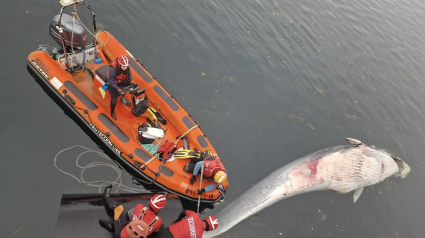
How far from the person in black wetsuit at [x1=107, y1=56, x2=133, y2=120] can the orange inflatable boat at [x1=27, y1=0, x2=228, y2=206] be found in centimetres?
23

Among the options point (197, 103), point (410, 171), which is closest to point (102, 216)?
point (197, 103)

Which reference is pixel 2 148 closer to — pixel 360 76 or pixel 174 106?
pixel 174 106

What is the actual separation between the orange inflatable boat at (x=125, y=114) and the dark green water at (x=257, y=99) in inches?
20.8

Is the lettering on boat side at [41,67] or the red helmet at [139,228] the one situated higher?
the lettering on boat side at [41,67]

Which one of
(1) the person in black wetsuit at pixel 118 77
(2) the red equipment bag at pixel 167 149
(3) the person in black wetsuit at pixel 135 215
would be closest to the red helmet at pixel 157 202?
(3) the person in black wetsuit at pixel 135 215

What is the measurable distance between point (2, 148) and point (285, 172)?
6607mm

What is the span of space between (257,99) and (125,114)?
14.8ft

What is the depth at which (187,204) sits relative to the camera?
289 inches

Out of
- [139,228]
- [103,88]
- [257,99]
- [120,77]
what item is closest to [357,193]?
[257,99]

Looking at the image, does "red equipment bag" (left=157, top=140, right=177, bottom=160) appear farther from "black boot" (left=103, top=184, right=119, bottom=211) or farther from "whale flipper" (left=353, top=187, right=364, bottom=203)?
"whale flipper" (left=353, top=187, right=364, bottom=203)

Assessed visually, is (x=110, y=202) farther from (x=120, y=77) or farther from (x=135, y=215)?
(x=120, y=77)

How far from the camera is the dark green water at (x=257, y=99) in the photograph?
698cm

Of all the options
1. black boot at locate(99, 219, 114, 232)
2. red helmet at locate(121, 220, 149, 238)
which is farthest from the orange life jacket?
red helmet at locate(121, 220, 149, 238)

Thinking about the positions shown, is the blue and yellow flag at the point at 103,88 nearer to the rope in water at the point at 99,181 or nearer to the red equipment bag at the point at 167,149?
the rope in water at the point at 99,181
